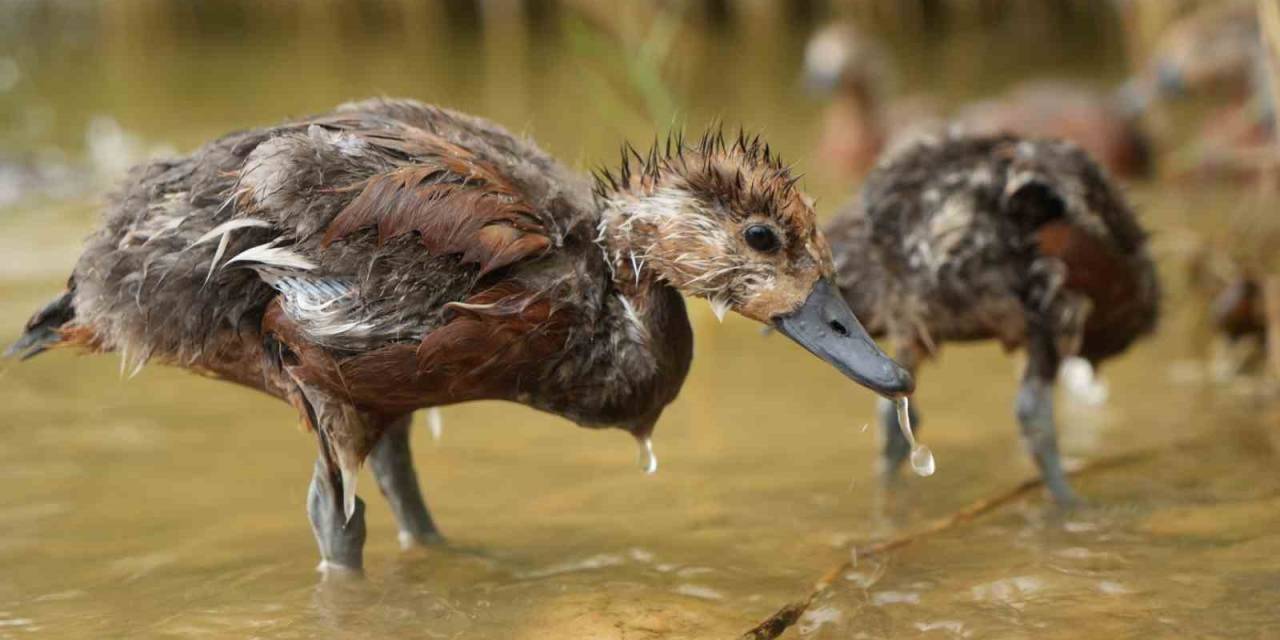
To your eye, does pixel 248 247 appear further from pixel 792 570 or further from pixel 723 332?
pixel 723 332

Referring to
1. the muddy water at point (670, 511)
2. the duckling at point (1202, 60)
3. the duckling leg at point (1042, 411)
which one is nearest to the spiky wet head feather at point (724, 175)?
the muddy water at point (670, 511)

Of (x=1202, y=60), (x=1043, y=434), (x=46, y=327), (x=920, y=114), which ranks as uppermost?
(x=1202, y=60)

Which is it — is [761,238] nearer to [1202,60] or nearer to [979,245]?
[979,245]

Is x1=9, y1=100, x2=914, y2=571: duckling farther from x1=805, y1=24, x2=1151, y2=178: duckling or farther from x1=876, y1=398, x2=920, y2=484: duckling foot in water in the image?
x1=805, y1=24, x2=1151, y2=178: duckling

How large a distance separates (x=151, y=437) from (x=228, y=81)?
7.96 m

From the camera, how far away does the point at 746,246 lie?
355 centimetres

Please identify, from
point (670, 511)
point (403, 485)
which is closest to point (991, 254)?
point (670, 511)

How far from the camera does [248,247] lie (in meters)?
3.47

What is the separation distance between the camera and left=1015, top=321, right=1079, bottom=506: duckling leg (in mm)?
4754

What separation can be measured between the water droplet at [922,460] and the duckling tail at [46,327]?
6.99ft

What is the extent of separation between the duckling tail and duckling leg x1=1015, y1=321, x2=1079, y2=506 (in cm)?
281

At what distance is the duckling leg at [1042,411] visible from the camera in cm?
475

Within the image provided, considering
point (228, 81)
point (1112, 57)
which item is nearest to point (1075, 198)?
point (228, 81)

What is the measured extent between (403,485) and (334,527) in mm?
374
